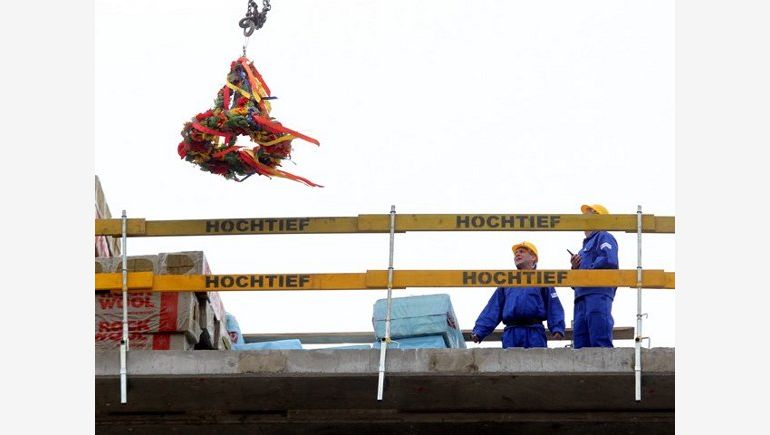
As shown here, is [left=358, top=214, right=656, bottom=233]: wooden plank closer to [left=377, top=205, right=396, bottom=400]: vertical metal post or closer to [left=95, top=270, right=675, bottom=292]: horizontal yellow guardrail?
[left=377, top=205, right=396, bottom=400]: vertical metal post

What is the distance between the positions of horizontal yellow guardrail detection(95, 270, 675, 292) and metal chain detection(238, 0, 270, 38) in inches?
90.2

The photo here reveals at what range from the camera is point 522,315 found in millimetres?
13305

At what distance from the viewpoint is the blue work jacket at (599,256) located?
43.3ft

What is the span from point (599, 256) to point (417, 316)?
59.6 inches

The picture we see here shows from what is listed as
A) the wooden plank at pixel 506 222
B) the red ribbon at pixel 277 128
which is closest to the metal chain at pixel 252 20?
the red ribbon at pixel 277 128

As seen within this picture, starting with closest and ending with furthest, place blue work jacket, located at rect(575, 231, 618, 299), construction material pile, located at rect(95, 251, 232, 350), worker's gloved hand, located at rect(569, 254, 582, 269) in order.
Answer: construction material pile, located at rect(95, 251, 232, 350) → blue work jacket, located at rect(575, 231, 618, 299) → worker's gloved hand, located at rect(569, 254, 582, 269)

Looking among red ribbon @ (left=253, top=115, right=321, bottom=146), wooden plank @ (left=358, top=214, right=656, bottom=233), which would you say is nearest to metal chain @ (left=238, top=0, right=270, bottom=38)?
red ribbon @ (left=253, top=115, right=321, bottom=146)

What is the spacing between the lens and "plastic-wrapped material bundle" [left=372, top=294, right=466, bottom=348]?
13812 mm

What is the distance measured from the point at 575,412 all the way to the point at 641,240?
1.27 metres

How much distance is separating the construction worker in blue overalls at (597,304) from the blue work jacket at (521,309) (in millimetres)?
165

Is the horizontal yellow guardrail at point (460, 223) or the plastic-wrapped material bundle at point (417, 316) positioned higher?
the horizontal yellow guardrail at point (460, 223)

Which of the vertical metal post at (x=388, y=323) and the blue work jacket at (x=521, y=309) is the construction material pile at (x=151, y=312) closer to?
the vertical metal post at (x=388, y=323)

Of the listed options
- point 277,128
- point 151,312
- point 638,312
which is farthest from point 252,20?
point 638,312

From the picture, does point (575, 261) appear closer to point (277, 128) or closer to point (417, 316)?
point (417, 316)
